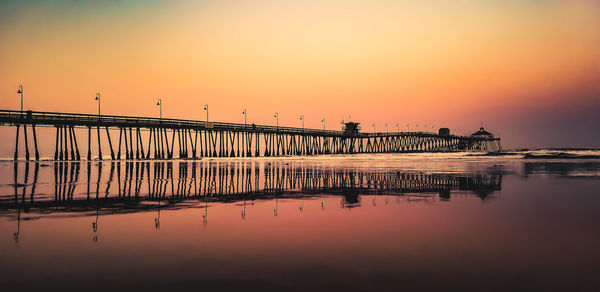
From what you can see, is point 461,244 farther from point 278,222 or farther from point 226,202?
point 226,202

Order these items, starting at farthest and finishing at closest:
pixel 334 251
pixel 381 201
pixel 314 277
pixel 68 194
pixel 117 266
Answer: pixel 68 194, pixel 381 201, pixel 334 251, pixel 117 266, pixel 314 277

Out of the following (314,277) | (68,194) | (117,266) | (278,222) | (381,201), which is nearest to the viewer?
(314,277)

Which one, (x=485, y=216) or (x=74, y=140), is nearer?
(x=485, y=216)

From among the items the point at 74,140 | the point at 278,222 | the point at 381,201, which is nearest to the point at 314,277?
the point at 278,222

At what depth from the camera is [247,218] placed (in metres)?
9.42

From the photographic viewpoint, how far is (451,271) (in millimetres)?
5117

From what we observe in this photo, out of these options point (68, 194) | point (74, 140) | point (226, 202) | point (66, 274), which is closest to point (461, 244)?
point (66, 274)

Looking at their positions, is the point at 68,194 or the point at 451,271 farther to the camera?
the point at 68,194

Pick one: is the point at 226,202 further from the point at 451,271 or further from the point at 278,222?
the point at 451,271

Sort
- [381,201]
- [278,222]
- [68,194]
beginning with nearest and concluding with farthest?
[278,222] < [381,201] < [68,194]

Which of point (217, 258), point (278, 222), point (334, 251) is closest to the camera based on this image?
point (217, 258)

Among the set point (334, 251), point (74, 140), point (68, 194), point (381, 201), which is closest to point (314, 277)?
point (334, 251)

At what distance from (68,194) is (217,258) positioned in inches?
415

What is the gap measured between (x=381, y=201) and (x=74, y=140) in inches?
2129
